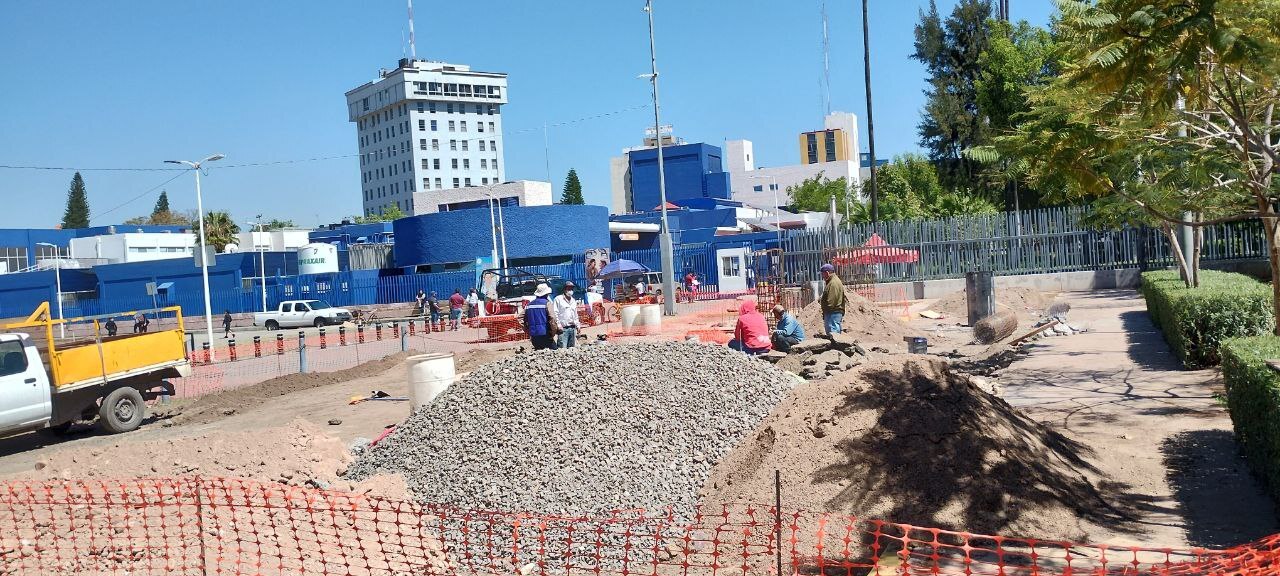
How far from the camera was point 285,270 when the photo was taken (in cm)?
5750

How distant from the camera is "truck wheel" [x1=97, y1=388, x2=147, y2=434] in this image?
49.3 feet

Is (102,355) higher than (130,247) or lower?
lower

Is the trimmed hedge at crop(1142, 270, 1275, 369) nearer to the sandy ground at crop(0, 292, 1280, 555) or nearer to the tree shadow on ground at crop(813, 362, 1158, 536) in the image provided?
the sandy ground at crop(0, 292, 1280, 555)

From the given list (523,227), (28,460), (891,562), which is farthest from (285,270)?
(891,562)

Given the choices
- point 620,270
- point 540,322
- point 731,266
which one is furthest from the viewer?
point 620,270

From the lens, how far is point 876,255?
31297 millimetres

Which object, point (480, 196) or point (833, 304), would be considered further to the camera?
point (480, 196)

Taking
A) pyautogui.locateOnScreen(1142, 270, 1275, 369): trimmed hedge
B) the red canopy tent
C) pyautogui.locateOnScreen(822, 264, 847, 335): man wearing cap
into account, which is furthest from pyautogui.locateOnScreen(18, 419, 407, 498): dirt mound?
the red canopy tent

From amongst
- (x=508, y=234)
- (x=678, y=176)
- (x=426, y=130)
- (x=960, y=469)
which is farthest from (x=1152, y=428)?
(x=426, y=130)

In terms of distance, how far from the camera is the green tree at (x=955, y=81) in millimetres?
45806

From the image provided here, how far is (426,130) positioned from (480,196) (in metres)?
35.2

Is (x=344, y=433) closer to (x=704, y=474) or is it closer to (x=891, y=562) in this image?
(x=704, y=474)

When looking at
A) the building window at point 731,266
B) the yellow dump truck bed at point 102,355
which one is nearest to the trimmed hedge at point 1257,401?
the yellow dump truck bed at point 102,355

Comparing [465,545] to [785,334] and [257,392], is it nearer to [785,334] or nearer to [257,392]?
[785,334]
